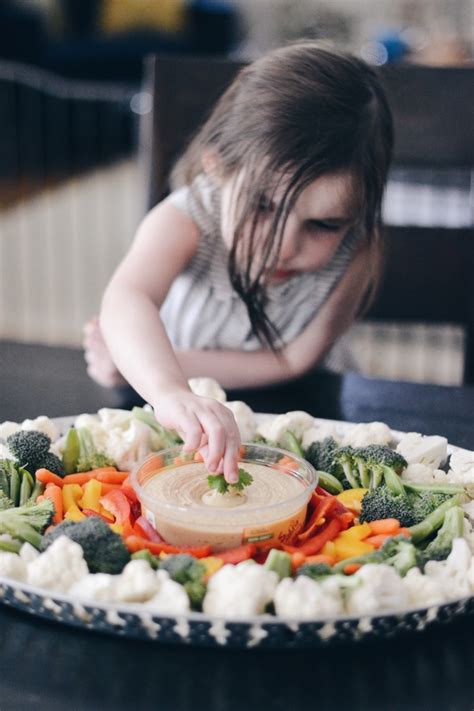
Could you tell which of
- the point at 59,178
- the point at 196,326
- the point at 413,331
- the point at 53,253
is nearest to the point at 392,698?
the point at 196,326

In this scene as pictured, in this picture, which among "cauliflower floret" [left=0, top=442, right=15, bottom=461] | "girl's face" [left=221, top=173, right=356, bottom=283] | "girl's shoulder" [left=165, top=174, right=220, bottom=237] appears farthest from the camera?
"girl's shoulder" [left=165, top=174, right=220, bottom=237]

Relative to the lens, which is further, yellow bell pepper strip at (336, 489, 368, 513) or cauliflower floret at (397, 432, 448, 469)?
cauliflower floret at (397, 432, 448, 469)

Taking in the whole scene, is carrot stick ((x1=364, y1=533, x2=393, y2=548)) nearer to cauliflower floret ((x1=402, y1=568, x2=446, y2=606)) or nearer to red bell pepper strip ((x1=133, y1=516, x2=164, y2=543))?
cauliflower floret ((x1=402, y1=568, x2=446, y2=606))

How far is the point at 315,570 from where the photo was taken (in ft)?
2.67

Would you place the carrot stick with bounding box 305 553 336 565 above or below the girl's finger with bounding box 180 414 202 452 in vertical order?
below

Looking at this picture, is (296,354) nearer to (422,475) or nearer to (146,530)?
(422,475)

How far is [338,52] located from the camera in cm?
157

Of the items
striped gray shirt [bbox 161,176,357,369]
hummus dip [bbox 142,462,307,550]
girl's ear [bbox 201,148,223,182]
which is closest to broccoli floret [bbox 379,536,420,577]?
hummus dip [bbox 142,462,307,550]

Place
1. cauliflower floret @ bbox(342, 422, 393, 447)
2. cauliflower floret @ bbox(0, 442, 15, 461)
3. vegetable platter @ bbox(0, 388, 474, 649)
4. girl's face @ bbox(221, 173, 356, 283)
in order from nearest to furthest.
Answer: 1. vegetable platter @ bbox(0, 388, 474, 649)
2. cauliflower floret @ bbox(0, 442, 15, 461)
3. cauliflower floret @ bbox(342, 422, 393, 447)
4. girl's face @ bbox(221, 173, 356, 283)

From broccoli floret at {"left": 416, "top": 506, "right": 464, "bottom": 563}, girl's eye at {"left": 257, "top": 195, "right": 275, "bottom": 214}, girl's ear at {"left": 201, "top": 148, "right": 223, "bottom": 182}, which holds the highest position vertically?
girl's ear at {"left": 201, "top": 148, "right": 223, "bottom": 182}

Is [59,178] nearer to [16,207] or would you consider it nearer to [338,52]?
[16,207]

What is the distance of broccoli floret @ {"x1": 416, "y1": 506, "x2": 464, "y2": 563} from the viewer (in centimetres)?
88

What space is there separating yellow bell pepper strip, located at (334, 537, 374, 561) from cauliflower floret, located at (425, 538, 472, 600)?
65 mm

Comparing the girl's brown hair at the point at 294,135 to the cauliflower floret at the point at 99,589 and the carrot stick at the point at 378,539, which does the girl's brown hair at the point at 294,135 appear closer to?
the carrot stick at the point at 378,539
